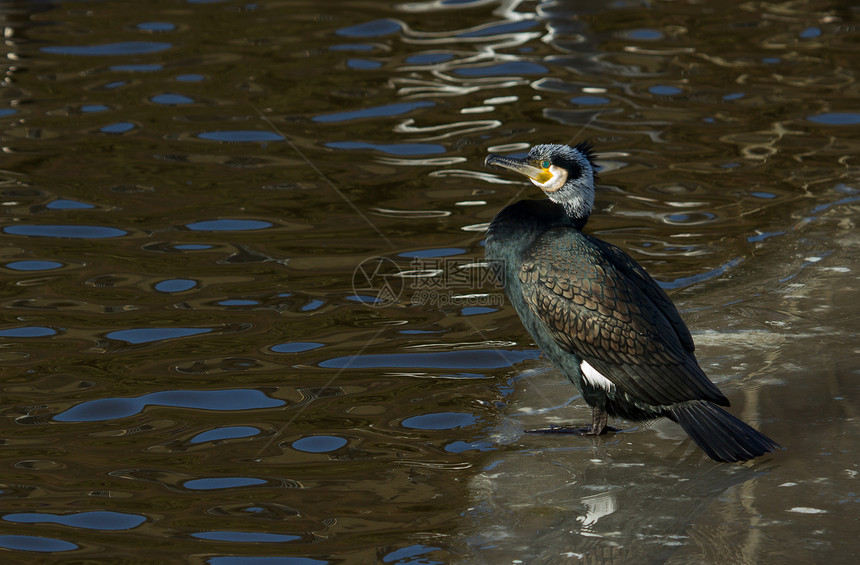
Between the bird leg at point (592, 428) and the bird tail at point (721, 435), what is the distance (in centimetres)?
40

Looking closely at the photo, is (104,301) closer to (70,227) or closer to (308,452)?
(70,227)

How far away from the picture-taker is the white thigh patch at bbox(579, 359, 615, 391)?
4809 millimetres

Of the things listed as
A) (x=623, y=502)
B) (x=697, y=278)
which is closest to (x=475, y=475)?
(x=623, y=502)

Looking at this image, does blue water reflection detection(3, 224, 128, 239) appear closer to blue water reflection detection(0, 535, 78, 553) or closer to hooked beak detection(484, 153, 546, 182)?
hooked beak detection(484, 153, 546, 182)

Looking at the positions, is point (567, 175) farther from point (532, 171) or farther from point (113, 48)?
point (113, 48)

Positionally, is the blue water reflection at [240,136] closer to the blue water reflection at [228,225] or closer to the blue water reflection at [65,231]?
the blue water reflection at [228,225]

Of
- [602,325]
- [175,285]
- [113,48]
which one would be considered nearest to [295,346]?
[175,285]


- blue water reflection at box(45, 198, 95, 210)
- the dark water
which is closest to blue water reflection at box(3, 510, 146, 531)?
the dark water

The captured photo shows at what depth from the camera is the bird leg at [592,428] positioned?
4910 mm

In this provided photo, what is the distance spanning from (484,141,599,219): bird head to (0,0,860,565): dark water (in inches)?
38.6

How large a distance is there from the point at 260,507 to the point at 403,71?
6571 millimetres

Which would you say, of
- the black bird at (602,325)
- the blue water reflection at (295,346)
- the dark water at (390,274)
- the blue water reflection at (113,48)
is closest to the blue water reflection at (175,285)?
the dark water at (390,274)

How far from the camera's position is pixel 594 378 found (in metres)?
4.83

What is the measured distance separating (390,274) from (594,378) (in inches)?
94.7
